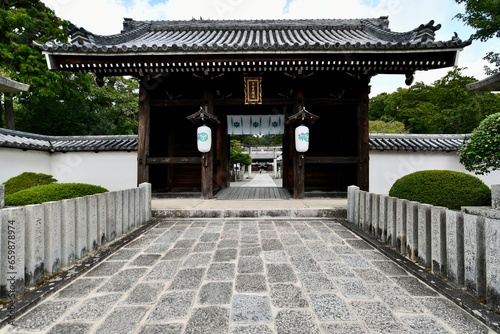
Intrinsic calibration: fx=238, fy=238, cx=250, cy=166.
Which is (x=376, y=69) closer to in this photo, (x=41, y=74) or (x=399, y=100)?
(x=41, y=74)

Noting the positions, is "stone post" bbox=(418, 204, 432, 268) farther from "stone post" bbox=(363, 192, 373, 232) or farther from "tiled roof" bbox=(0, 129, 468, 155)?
"tiled roof" bbox=(0, 129, 468, 155)

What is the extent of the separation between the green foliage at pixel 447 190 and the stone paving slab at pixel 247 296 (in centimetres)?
222

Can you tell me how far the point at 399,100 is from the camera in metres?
28.8

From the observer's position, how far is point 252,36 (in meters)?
9.46

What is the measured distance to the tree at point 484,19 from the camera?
14422 mm

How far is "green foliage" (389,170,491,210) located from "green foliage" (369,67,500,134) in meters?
11.6

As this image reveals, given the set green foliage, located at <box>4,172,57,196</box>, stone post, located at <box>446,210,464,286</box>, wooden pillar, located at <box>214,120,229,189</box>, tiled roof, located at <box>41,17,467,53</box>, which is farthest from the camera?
wooden pillar, located at <box>214,120,229,189</box>

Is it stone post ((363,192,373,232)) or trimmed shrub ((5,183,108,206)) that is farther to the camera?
stone post ((363,192,373,232))

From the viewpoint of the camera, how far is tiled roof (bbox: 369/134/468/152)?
8352 millimetres

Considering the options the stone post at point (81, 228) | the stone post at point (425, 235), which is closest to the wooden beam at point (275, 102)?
the stone post at point (81, 228)

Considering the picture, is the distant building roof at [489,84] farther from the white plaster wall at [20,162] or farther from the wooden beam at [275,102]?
the white plaster wall at [20,162]

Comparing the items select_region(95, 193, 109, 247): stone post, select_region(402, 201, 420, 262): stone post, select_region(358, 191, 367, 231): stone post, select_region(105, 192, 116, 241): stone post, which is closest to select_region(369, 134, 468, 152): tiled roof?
select_region(358, 191, 367, 231): stone post

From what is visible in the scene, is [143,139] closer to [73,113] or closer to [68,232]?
[68,232]

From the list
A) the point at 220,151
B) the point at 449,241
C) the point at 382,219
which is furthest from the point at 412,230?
the point at 220,151
